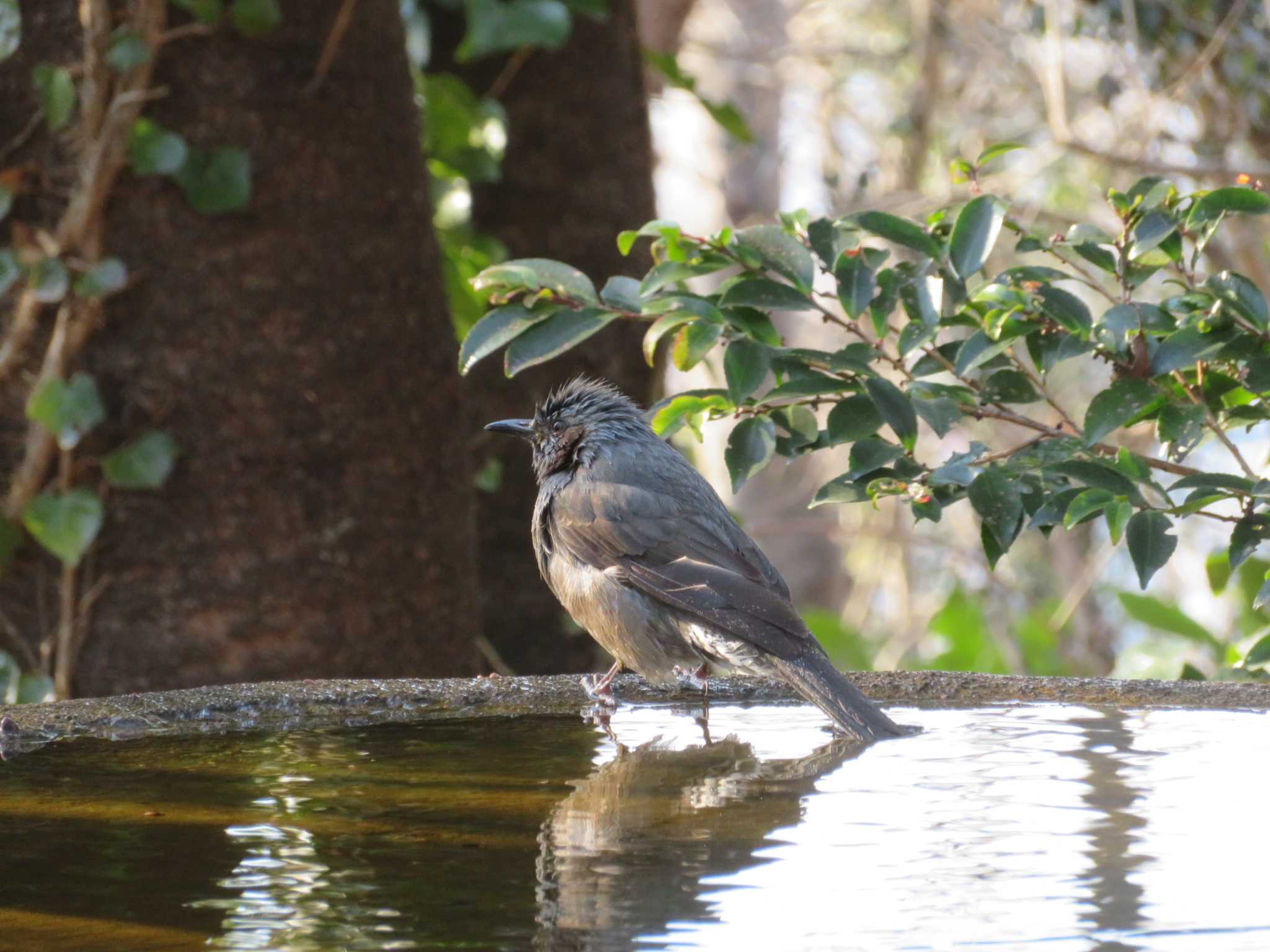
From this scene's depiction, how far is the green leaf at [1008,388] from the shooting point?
352cm

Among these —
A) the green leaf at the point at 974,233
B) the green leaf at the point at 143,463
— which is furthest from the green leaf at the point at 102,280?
the green leaf at the point at 974,233

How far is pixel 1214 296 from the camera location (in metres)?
3.14

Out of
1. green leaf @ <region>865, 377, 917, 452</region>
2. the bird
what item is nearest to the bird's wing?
the bird

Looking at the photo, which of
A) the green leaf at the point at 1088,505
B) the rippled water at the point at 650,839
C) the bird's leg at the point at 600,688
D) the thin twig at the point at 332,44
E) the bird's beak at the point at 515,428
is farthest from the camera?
the bird's beak at the point at 515,428

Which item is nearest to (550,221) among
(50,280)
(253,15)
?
(253,15)

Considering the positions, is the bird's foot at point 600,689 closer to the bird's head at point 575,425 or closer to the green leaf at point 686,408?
the green leaf at point 686,408

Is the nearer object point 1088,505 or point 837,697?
point 1088,505

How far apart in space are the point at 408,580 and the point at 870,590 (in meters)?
10.4

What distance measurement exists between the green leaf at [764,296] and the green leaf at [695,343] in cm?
6

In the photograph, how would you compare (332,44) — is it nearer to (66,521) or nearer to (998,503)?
(66,521)

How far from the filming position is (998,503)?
10.4 feet

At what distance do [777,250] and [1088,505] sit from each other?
873mm

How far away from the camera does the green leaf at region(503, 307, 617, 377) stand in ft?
11.3

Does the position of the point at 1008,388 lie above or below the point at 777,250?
below
